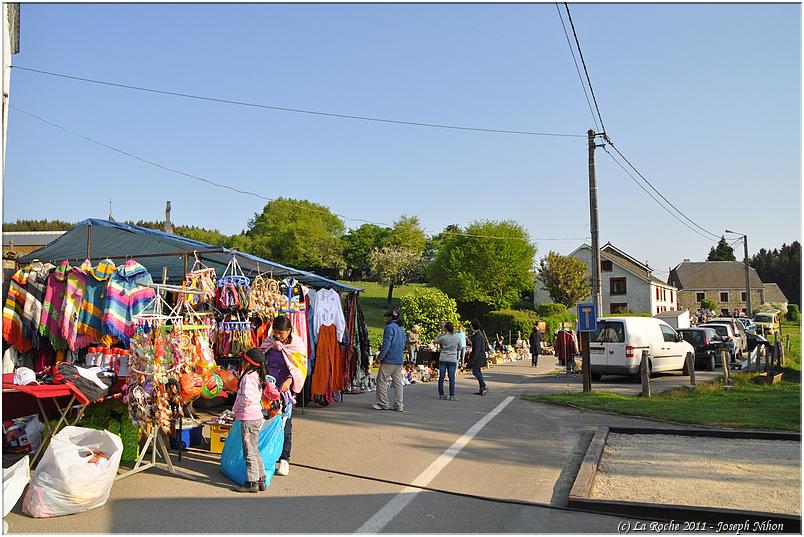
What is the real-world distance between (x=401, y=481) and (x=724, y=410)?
7.14m

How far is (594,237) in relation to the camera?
17391mm

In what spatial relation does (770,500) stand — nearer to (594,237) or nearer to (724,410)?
(724,410)

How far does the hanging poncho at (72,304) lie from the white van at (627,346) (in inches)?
509

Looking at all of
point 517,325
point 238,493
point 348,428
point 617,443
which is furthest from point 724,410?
point 517,325

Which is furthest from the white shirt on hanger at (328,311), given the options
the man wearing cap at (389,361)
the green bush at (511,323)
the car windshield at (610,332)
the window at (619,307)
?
the window at (619,307)

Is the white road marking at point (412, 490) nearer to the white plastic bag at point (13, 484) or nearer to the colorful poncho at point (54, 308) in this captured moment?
the white plastic bag at point (13, 484)

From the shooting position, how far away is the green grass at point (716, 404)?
10305 mm

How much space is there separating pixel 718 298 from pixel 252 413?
8587 centimetres

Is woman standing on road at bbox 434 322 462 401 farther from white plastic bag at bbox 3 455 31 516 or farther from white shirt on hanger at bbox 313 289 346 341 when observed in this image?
white plastic bag at bbox 3 455 31 516

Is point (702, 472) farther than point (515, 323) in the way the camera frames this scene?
No

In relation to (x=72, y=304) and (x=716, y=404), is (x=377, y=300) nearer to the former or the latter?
(x=716, y=404)

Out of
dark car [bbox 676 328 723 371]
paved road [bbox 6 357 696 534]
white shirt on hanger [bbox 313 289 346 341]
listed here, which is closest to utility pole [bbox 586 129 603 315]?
dark car [bbox 676 328 723 371]

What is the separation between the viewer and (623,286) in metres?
60.9

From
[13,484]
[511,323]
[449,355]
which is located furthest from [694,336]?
[13,484]
